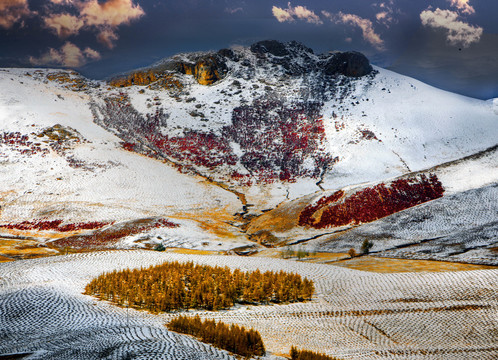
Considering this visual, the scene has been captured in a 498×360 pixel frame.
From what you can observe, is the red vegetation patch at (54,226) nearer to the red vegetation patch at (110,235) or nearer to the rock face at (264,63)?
the red vegetation patch at (110,235)


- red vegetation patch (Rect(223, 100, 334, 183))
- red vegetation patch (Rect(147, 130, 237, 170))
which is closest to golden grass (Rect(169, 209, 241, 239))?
red vegetation patch (Rect(223, 100, 334, 183))

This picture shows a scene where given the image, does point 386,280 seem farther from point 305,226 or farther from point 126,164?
point 126,164

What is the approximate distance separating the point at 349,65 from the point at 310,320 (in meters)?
160

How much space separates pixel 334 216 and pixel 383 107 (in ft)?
277

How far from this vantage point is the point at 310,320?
1788cm

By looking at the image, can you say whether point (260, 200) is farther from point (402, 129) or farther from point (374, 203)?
point (402, 129)

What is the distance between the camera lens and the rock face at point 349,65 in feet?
523

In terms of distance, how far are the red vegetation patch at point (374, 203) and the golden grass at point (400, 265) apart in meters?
19.9

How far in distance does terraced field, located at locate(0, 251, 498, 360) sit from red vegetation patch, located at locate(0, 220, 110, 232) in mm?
45904

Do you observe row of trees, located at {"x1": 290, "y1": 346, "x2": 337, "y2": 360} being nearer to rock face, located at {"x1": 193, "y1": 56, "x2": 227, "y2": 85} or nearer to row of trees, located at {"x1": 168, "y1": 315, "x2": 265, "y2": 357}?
row of trees, located at {"x1": 168, "y1": 315, "x2": 265, "y2": 357}

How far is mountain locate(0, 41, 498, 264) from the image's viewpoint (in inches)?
2309

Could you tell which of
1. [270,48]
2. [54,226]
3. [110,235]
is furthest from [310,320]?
[270,48]

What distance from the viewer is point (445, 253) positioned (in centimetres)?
3850

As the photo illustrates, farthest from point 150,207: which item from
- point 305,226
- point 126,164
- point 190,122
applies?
point 190,122
